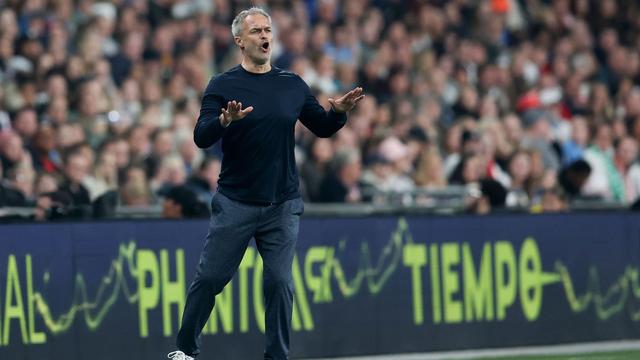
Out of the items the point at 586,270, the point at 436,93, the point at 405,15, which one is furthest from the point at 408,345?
the point at 405,15

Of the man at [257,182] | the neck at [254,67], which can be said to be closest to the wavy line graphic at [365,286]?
the man at [257,182]

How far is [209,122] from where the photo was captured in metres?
10.1

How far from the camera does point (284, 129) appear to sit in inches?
412

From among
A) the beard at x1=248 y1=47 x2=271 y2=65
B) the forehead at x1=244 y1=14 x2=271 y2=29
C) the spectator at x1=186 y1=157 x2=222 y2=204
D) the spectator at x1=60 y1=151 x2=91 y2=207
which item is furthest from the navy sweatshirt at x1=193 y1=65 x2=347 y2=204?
the spectator at x1=186 y1=157 x2=222 y2=204

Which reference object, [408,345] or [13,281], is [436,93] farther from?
[13,281]

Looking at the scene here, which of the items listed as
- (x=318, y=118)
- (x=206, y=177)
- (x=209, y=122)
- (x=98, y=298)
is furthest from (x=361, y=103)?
(x=209, y=122)

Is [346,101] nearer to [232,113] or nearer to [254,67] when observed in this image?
[254,67]

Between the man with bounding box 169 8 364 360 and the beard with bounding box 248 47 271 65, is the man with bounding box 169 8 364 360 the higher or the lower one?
the lower one

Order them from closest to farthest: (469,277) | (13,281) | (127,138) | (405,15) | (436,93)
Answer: (13,281) < (469,277) < (127,138) < (436,93) < (405,15)

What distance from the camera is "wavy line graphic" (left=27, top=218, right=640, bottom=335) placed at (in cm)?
1225

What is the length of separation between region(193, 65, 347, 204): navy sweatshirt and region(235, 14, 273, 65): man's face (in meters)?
0.16

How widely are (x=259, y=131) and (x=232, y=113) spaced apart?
2.04 ft

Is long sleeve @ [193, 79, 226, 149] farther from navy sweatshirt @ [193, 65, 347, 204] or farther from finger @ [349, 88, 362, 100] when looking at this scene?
finger @ [349, 88, 362, 100]

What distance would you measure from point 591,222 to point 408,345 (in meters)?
2.02
